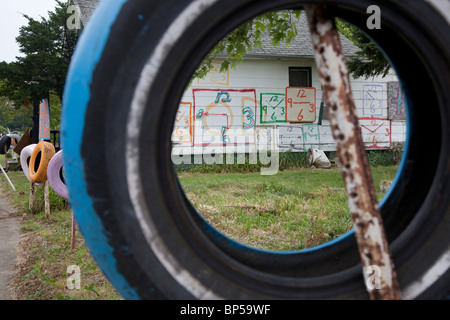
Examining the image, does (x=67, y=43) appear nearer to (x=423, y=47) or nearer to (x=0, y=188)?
(x=0, y=188)

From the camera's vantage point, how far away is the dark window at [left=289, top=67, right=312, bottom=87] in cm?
1135

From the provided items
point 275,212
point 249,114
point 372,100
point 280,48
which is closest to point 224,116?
point 249,114

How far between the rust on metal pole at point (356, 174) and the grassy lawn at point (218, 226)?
1.76 meters

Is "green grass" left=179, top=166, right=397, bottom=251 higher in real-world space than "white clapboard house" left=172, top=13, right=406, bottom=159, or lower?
lower

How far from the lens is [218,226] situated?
4082 mm

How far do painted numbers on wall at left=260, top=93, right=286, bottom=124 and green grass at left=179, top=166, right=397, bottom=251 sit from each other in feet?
13.1

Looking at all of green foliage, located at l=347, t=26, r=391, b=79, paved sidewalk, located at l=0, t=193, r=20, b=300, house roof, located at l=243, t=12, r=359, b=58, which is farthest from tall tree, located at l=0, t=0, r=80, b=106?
green foliage, located at l=347, t=26, r=391, b=79

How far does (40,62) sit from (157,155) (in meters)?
9.89

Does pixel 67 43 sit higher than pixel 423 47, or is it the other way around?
pixel 67 43

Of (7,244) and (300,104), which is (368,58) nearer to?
(300,104)

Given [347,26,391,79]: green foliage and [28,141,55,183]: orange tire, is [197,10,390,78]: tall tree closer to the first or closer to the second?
[347,26,391,79]: green foliage

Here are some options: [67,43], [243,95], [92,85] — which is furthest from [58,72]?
[92,85]

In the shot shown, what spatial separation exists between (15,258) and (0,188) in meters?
5.51
